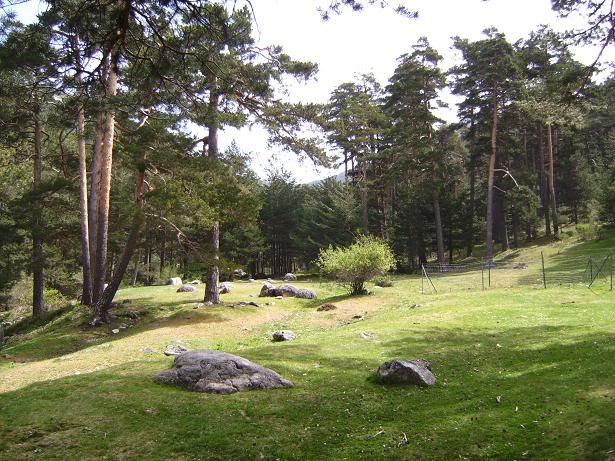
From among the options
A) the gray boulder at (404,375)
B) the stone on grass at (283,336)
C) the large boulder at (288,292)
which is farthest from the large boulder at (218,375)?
the large boulder at (288,292)

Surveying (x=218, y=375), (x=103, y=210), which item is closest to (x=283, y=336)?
(x=218, y=375)

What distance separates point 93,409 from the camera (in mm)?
5676

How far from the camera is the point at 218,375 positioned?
22.2ft

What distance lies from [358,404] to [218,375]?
2.08 metres

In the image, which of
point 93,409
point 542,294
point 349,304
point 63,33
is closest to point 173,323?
point 349,304

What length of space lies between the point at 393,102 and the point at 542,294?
2320 centimetres

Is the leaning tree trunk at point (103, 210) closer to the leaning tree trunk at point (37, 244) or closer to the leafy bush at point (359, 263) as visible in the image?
the leaning tree trunk at point (37, 244)

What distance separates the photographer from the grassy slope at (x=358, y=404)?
15.4 feet

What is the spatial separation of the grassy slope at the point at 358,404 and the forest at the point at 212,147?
420cm

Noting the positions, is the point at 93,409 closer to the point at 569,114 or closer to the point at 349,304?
the point at 569,114

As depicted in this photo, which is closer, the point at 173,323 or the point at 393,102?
the point at 173,323

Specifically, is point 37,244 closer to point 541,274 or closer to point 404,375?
point 404,375

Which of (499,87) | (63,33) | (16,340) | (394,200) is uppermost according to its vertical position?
(499,87)

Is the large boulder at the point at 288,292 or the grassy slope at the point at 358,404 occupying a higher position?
the large boulder at the point at 288,292
